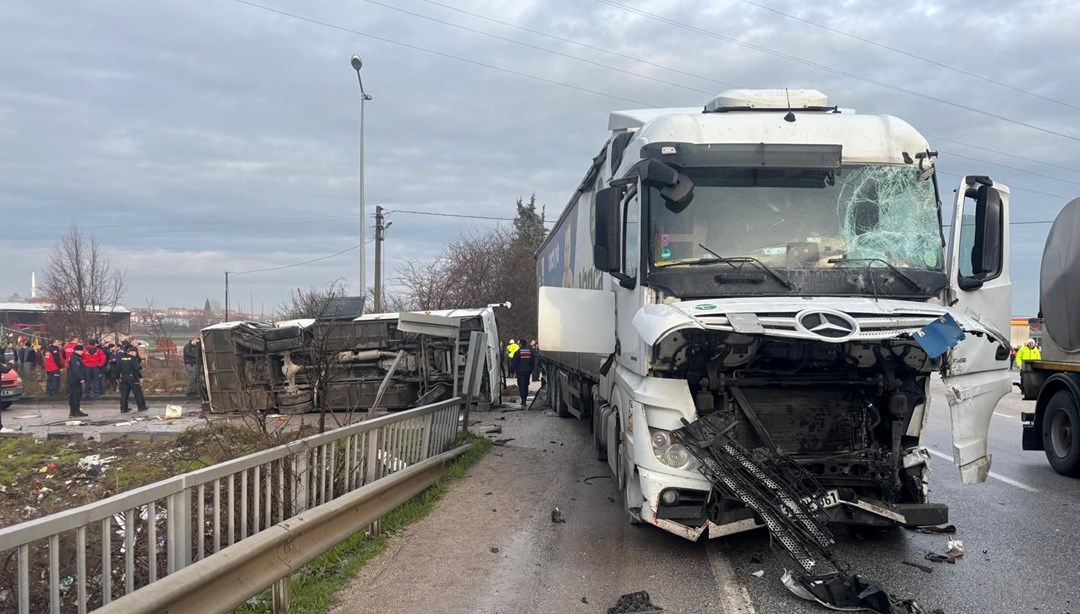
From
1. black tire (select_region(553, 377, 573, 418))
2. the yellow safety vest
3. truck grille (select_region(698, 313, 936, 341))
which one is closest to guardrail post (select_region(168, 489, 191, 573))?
truck grille (select_region(698, 313, 936, 341))

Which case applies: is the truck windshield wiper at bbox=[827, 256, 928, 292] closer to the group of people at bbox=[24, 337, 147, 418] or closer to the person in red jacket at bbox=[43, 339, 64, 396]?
the group of people at bbox=[24, 337, 147, 418]

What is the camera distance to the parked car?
728 inches

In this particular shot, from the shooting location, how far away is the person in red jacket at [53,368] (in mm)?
20812

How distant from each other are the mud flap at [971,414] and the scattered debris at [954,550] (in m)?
0.51

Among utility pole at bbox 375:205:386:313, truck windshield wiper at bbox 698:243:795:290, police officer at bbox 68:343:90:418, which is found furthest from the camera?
utility pole at bbox 375:205:386:313

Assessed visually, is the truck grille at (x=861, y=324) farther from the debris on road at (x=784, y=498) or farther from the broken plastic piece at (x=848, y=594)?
the broken plastic piece at (x=848, y=594)

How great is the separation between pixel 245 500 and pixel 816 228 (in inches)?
172

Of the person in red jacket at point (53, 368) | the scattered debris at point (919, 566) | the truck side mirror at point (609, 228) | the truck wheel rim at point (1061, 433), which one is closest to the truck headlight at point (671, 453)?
the truck side mirror at point (609, 228)

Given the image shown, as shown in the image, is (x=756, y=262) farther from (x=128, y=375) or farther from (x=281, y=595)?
(x=128, y=375)

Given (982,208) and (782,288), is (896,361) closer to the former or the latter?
(782,288)

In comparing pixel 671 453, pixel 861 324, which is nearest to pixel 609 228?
pixel 671 453

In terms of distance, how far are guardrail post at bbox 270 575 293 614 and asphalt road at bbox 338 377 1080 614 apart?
479 millimetres

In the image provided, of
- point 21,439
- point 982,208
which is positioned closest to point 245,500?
point 982,208

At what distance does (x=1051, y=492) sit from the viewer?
26.4 feet
